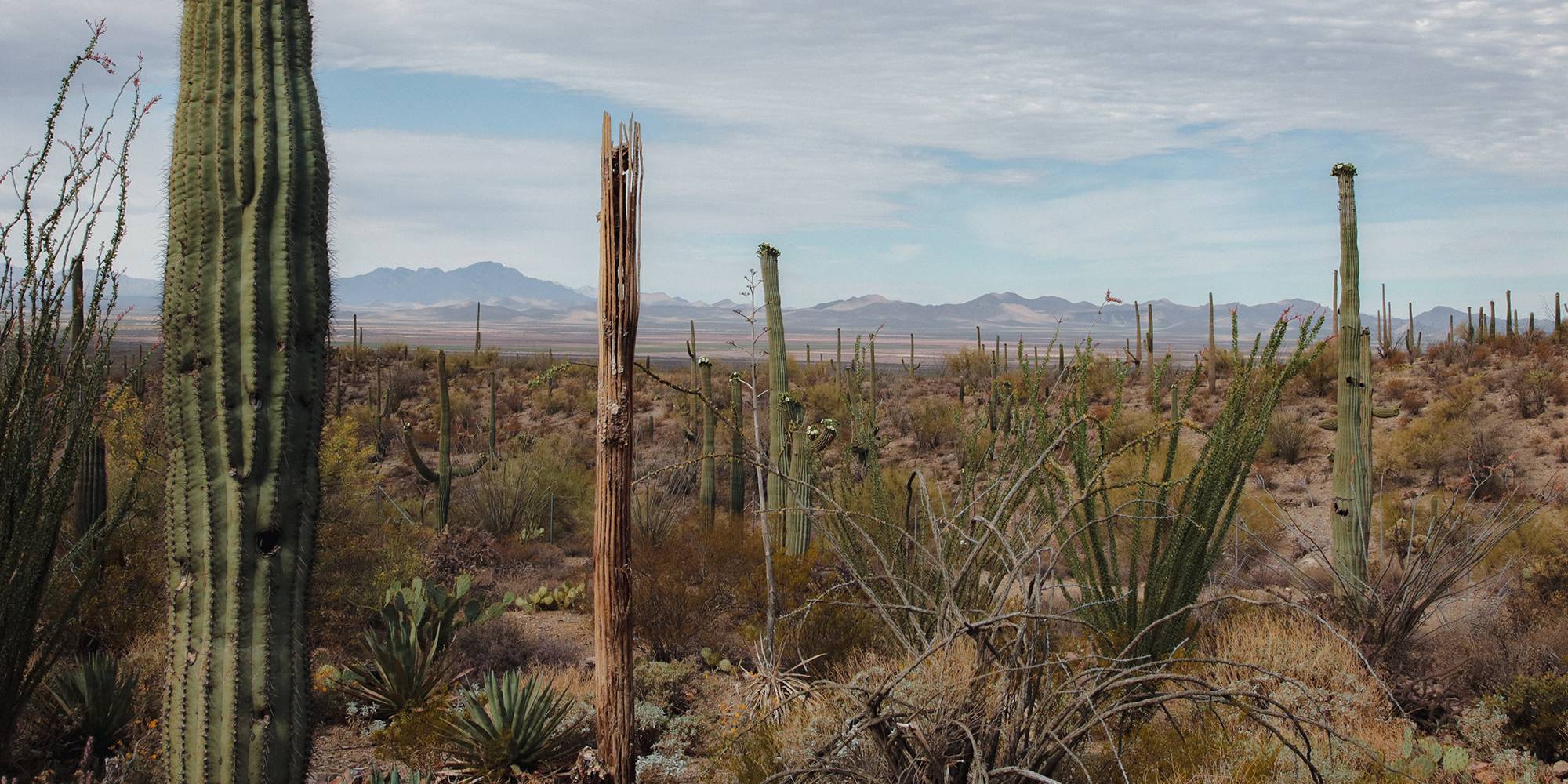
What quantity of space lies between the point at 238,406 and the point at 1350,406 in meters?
9.39

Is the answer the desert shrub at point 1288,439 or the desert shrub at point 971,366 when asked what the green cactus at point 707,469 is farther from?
the desert shrub at point 971,366

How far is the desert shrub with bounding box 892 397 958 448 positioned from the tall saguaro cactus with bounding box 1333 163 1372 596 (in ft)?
41.7

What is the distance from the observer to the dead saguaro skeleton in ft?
15.8

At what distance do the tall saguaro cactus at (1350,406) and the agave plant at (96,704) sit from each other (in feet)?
31.2

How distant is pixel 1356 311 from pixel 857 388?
5067mm

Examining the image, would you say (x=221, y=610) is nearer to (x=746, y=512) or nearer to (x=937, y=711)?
(x=937, y=711)

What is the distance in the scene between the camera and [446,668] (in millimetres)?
7676

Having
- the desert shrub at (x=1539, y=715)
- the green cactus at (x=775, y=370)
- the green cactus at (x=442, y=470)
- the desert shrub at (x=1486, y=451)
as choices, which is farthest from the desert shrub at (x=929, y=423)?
the desert shrub at (x=1539, y=715)

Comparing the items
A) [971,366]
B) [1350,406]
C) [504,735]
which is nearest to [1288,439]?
[1350,406]

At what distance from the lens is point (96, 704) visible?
5688 mm

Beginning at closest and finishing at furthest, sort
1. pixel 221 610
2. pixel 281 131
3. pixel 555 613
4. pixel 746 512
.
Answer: pixel 221 610
pixel 281 131
pixel 555 613
pixel 746 512

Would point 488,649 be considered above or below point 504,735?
below

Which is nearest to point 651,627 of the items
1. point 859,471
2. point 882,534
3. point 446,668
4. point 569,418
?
point 446,668

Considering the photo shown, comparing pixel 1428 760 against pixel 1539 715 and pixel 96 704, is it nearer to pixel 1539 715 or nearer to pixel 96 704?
pixel 1539 715
